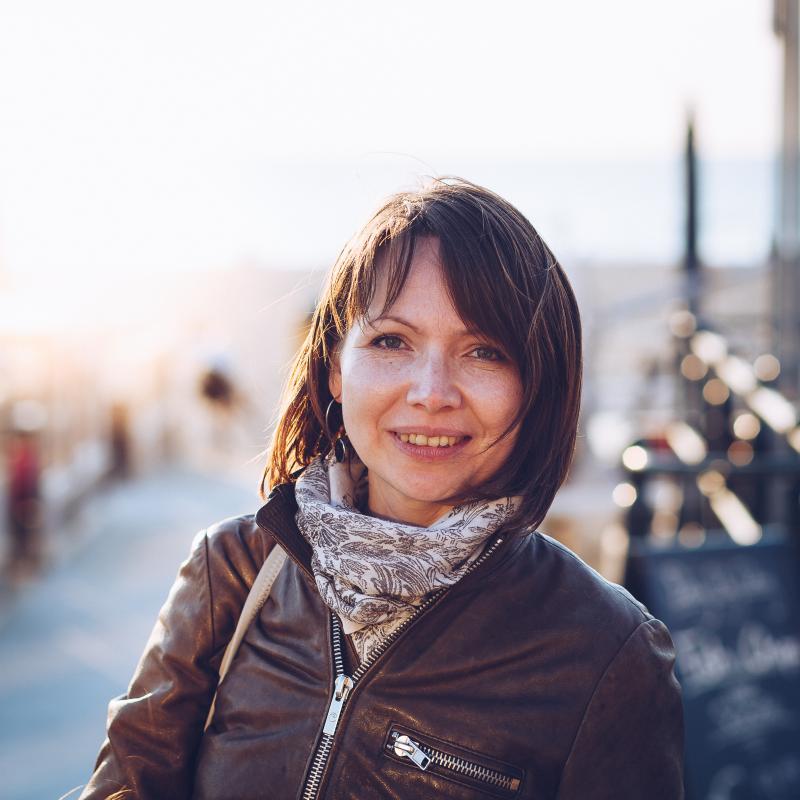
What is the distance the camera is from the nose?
132cm

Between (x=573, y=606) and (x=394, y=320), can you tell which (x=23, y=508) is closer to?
(x=394, y=320)

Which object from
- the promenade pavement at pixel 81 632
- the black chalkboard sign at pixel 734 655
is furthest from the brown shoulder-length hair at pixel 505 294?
the black chalkboard sign at pixel 734 655

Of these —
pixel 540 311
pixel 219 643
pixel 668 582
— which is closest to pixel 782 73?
pixel 668 582

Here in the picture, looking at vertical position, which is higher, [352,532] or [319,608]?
[352,532]

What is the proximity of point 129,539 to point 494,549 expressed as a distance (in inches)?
282

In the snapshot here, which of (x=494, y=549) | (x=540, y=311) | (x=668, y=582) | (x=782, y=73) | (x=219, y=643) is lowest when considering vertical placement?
(x=668, y=582)

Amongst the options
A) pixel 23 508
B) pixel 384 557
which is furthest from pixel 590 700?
pixel 23 508

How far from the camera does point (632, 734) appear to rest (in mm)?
1226

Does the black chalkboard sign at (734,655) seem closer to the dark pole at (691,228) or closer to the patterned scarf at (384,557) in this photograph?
the patterned scarf at (384,557)

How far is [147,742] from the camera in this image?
4.63 ft

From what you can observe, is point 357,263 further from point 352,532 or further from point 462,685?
point 462,685

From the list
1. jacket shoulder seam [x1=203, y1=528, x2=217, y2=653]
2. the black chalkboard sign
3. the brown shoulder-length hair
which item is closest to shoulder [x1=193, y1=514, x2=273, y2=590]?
jacket shoulder seam [x1=203, y1=528, x2=217, y2=653]

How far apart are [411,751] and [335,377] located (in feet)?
1.95

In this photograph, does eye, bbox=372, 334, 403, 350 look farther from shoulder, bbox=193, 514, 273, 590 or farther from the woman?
shoulder, bbox=193, 514, 273, 590
